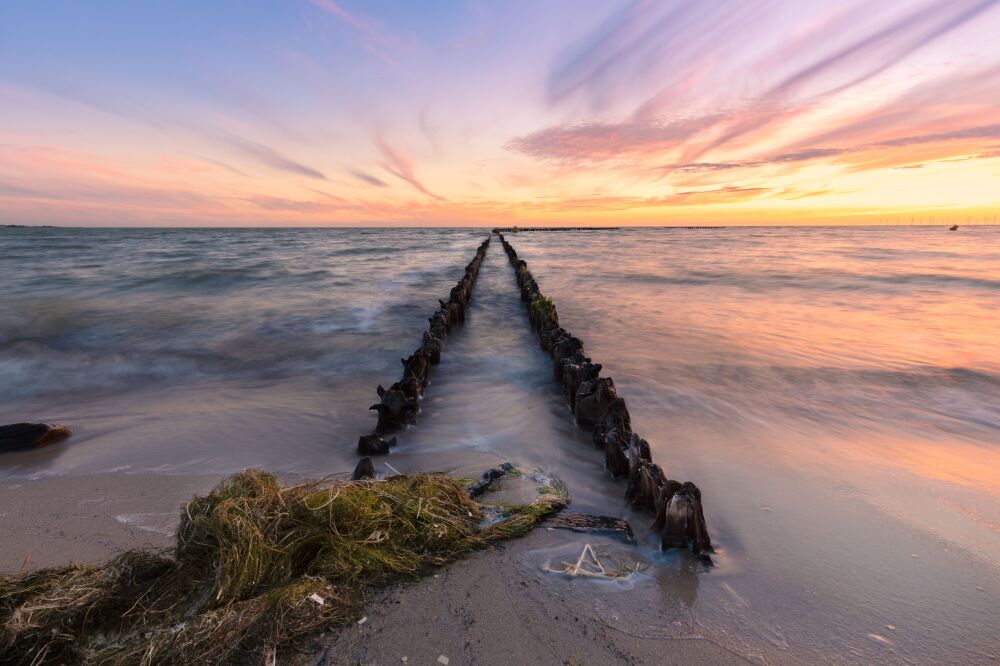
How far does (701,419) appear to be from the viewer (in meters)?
6.40

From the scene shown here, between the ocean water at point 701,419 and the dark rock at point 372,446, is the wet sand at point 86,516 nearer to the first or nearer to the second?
the ocean water at point 701,419

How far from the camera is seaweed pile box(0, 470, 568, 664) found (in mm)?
2264

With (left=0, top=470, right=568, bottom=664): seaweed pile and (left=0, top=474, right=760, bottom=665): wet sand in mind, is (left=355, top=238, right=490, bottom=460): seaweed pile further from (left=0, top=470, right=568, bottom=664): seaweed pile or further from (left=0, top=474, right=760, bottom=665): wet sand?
(left=0, top=474, right=760, bottom=665): wet sand

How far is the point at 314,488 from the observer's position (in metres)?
3.67

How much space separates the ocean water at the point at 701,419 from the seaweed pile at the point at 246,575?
1412mm

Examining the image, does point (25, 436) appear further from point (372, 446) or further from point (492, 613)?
point (492, 613)

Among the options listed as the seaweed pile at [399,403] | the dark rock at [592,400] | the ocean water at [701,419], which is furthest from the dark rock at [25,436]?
the dark rock at [592,400]

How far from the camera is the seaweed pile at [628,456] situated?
336cm

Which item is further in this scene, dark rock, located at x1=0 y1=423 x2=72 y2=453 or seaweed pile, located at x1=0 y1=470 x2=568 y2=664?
dark rock, located at x1=0 y1=423 x2=72 y2=453

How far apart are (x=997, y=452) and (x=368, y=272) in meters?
29.1

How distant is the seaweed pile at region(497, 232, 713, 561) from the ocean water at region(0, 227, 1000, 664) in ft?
0.55

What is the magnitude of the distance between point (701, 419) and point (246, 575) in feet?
18.6

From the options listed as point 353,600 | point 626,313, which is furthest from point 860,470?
point 626,313

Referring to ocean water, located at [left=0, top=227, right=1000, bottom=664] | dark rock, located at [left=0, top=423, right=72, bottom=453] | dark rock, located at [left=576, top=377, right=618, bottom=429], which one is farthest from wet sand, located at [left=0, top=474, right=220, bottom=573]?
dark rock, located at [left=576, top=377, right=618, bottom=429]
